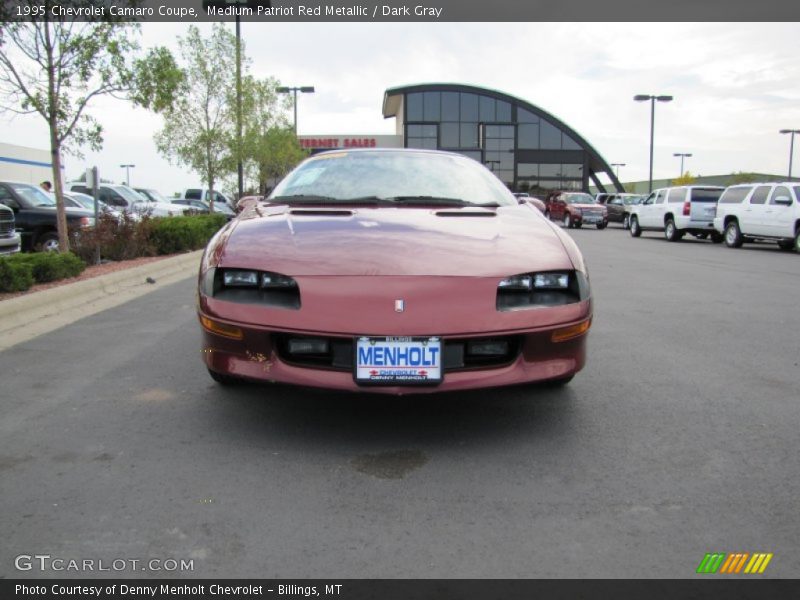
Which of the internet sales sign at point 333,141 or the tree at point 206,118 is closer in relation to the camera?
the tree at point 206,118

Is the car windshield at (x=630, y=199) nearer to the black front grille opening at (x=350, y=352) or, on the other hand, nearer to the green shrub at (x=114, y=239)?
the green shrub at (x=114, y=239)

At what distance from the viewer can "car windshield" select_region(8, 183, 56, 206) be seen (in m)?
13.2

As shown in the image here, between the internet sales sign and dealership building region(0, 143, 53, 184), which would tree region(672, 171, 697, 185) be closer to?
the internet sales sign

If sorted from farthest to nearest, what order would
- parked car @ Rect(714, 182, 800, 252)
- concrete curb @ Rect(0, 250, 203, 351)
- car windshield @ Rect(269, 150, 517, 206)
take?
1. parked car @ Rect(714, 182, 800, 252)
2. concrete curb @ Rect(0, 250, 203, 351)
3. car windshield @ Rect(269, 150, 517, 206)

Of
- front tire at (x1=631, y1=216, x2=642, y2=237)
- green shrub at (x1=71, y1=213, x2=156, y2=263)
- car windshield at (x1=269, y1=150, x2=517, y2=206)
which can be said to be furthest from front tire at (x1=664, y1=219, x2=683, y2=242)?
car windshield at (x1=269, y1=150, x2=517, y2=206)

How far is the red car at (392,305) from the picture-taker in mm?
3057

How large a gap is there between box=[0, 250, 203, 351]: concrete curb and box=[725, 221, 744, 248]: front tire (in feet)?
48.7

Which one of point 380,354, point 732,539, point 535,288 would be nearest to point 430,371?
point 380,354

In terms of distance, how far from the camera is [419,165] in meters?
4.78

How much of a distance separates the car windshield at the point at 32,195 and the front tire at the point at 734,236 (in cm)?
1683

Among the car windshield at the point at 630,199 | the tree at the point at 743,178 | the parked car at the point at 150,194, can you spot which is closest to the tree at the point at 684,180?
the tree at the point at 743,178

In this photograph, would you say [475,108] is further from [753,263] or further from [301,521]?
[301,521]

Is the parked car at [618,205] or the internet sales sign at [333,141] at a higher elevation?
the internet sales sign at [333,141]

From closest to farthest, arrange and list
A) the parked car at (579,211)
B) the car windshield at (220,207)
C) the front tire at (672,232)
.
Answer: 1. the front tire at (672,232)
2. the car windshield at (220,207)
3. the parked car at (579,211)
